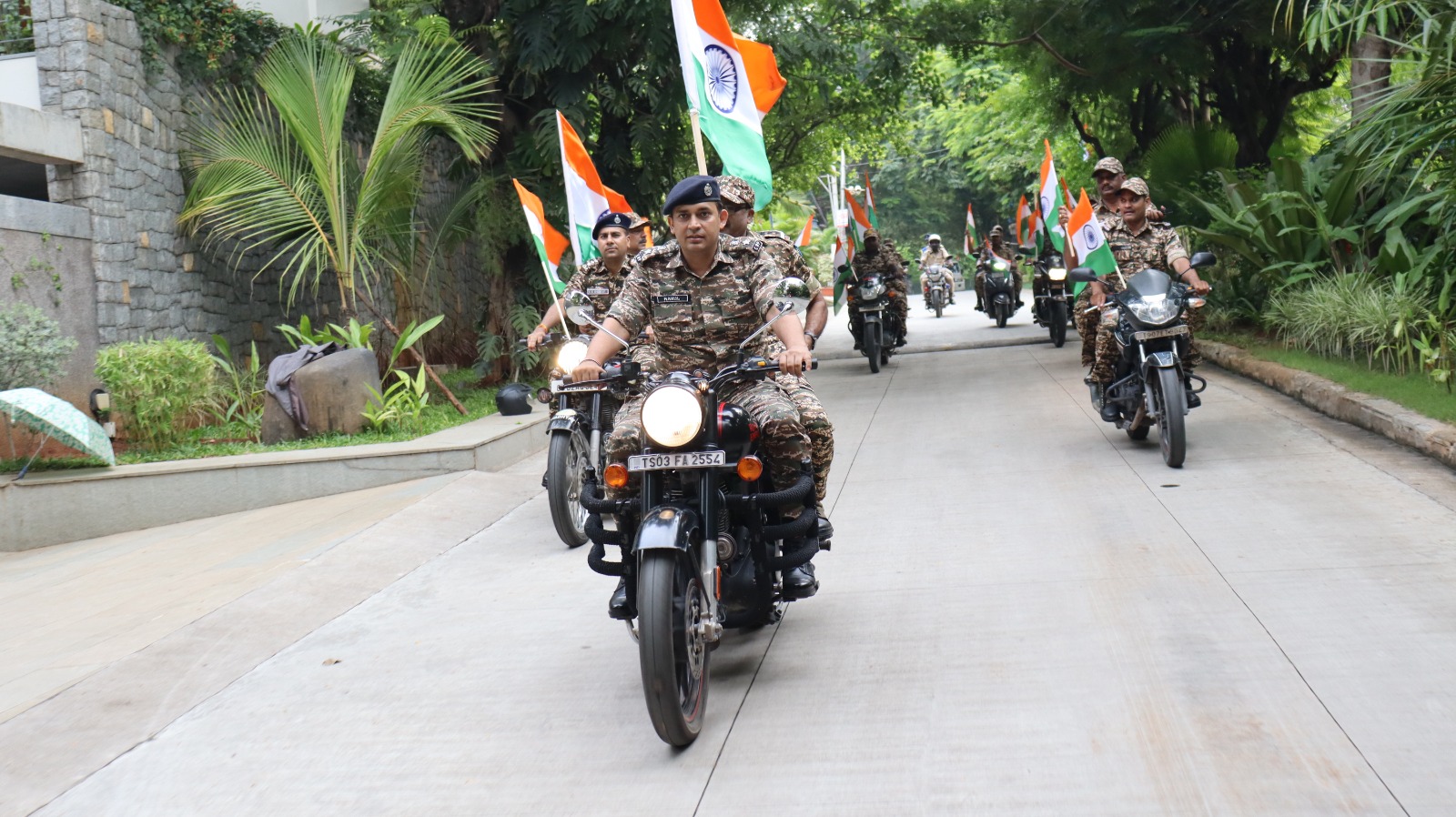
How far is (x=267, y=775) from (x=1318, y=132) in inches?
878

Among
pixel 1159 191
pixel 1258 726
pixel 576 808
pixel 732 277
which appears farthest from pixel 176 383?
pixel 1159 191

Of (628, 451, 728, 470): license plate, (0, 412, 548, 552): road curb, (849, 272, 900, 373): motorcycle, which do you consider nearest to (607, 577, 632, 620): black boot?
(628, 451, 728, 470): license plate

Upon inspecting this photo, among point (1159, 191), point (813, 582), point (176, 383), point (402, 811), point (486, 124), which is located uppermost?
point (486, 124)

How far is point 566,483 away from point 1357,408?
5.38m

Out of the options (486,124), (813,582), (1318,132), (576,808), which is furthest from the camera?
(1318,132)

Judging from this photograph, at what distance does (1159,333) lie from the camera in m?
8.27

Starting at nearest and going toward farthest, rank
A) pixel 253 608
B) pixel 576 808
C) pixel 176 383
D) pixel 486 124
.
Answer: pixel 576 808 < pixel 253 608 < pixel 176 383 < pixel 486 124

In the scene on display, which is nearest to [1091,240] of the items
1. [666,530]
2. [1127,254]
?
[1127,254]

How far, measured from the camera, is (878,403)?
12398 millimetres

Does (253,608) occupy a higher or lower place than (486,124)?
lower

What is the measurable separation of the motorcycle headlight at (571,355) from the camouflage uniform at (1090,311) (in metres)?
3.97

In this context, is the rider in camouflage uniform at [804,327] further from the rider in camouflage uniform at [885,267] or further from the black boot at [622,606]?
the rider in camouflage uniform at [885,267]

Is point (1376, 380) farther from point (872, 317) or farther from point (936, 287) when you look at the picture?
point (936, 287)

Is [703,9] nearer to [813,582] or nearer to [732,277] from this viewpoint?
[732,277]
